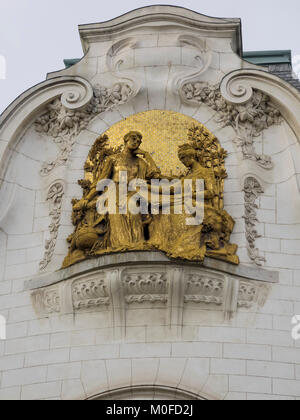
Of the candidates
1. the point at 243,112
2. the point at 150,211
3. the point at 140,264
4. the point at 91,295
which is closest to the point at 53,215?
the point at 150,211

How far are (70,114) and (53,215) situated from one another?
161 centimetres

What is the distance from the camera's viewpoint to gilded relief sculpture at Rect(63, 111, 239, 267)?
14.1m

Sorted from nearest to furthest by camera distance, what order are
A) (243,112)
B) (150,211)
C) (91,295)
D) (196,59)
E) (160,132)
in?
(91,295)
(150,211)
(243,112)
(160,132)
(196,59)

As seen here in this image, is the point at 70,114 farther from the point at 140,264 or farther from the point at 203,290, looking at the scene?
the point at 203,290

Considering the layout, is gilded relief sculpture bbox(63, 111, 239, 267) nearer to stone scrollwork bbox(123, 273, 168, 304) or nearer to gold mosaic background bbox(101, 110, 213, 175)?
gold mosaic background bbox(101, 110, 213, 175)

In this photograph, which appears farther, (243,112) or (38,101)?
(38,101)

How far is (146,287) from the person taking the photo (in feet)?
45.5

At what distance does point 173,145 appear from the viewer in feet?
50.6

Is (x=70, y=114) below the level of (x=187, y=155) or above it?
above

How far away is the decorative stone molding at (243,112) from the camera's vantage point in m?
15.4

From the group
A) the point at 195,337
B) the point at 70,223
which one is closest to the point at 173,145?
the point at 70,223

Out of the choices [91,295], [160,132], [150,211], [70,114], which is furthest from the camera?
[70,114]

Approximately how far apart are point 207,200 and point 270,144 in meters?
1.49

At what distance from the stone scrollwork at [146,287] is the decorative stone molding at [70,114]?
8.16 feet
